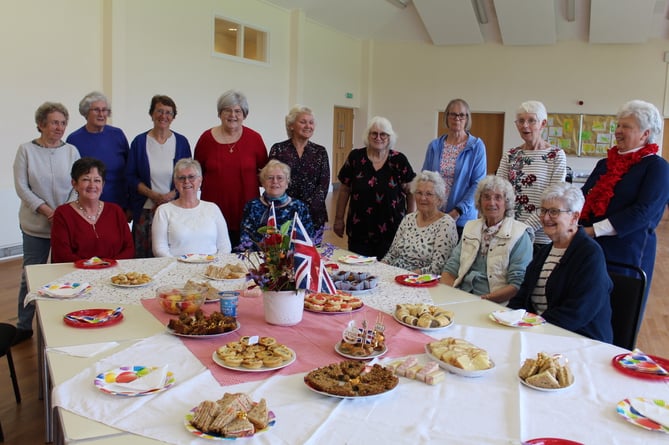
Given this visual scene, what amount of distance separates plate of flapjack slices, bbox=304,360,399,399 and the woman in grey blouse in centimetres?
293

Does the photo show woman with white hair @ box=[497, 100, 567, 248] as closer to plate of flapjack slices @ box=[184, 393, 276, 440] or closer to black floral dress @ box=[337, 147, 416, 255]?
black floral dress @ box=[337, 147, 416, 255]

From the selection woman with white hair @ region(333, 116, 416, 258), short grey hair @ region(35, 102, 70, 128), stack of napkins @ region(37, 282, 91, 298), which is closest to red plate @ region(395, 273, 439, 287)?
woman with white hair @ region(333, 116, 416, 258)

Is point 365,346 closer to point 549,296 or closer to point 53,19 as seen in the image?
point 549,296

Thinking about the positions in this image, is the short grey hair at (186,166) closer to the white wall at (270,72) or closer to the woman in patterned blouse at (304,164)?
the woman in patterned blouse at (304,164)

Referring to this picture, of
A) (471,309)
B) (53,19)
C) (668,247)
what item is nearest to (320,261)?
(471,309)

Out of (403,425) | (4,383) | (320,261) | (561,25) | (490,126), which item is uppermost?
(561,25)

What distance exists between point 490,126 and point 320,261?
12320 millimetres

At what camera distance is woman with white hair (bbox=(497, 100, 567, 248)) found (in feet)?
11.4

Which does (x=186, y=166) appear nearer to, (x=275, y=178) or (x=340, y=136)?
(x=275, y=178)

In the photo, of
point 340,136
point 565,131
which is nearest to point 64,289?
point 340,136

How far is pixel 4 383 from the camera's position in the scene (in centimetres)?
329

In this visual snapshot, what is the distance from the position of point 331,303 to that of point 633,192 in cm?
182

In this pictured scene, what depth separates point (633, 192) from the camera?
3102 mm

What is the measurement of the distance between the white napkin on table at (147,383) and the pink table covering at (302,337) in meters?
0.15
